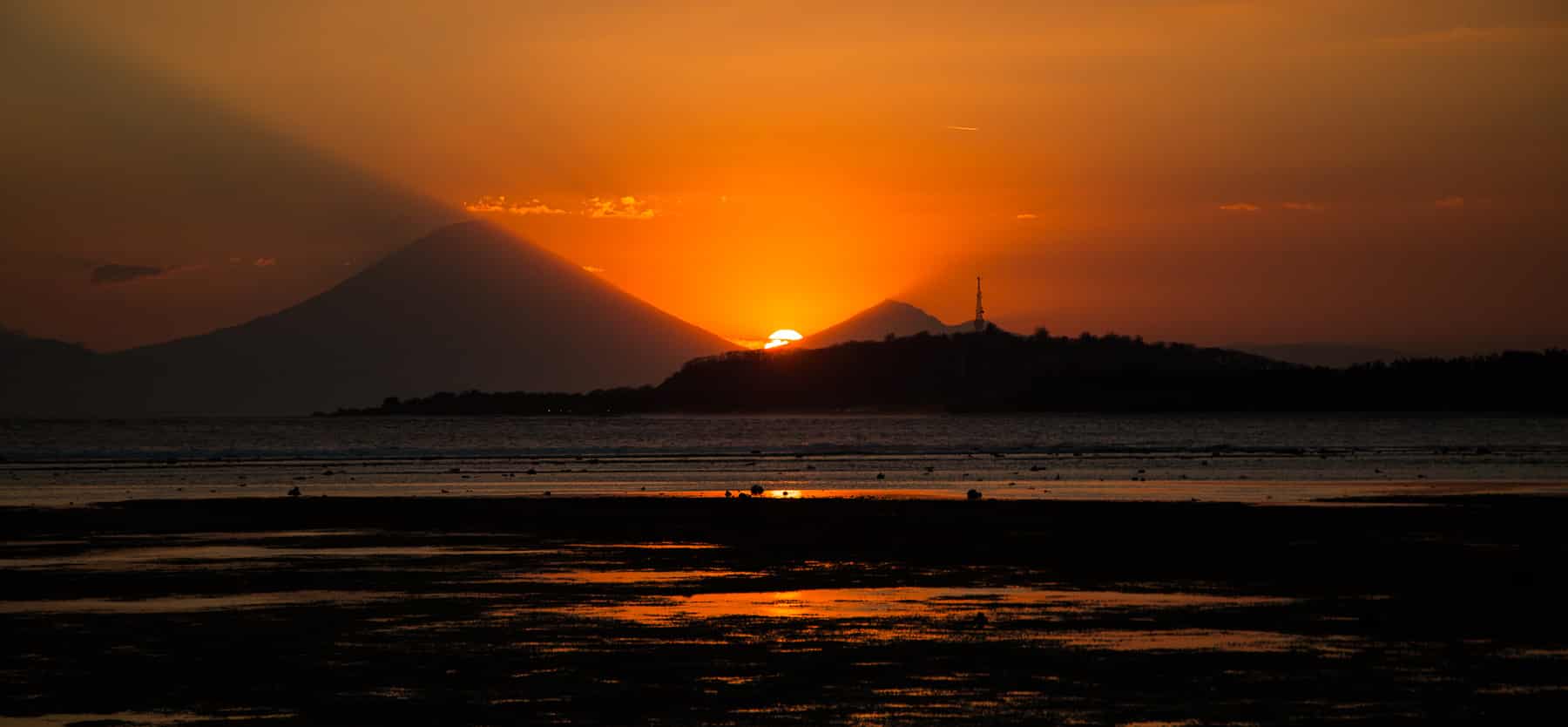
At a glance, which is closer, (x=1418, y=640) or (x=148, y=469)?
(x=1418, y=640)

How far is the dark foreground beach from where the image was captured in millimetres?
17781

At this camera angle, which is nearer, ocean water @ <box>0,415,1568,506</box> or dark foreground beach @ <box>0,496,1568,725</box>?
dark foreground beach @ <box>0,496,1568,725</box>

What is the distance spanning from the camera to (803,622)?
23.6 m

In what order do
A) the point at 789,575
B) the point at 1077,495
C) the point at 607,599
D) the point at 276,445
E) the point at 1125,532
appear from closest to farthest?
the point at 607,599 < the point at 789,575 < the point at 1125,532 < the point at 1077,495 < the point at 276,445

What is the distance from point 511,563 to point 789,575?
586cm

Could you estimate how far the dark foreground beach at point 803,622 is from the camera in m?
17.8

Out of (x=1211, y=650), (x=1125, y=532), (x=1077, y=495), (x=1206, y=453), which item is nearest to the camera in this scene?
(x=1211, y=650)

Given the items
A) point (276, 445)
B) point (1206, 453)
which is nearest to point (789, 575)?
point (1206, 453)

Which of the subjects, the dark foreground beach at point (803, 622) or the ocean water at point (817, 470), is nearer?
the dark foreground beach at point (803, 622)

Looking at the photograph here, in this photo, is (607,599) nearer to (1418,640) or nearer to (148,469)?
(1418,640)

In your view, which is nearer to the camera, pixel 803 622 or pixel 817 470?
pixel 803 622

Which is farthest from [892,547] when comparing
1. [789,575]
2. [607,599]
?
[607,599]

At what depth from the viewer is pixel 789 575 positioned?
29953 mm

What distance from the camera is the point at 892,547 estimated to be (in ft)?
116
